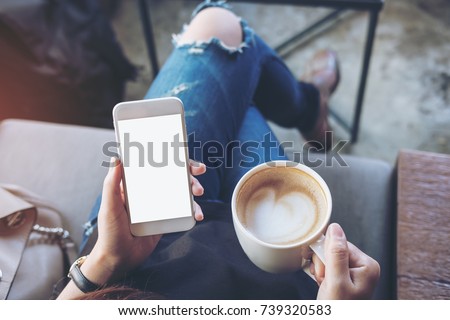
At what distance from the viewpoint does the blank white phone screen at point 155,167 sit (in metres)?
0.42

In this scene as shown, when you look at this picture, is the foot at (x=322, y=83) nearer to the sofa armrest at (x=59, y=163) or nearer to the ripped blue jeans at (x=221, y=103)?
the ripped blue jeans at (x=221, y=103)

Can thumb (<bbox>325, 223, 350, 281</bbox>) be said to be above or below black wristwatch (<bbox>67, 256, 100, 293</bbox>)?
above

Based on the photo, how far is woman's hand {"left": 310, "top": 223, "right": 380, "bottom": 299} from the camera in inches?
15.1

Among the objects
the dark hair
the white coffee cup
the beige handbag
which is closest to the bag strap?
the beige handbag

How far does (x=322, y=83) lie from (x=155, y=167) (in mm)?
549

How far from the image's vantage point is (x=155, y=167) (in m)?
0.43

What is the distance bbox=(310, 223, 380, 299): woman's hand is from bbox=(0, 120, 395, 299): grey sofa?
0.32 feet

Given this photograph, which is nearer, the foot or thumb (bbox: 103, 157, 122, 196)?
thumb (bbox: 103, 157, 122, 196)

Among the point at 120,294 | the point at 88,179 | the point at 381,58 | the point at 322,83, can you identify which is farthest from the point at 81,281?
the point at 381,58

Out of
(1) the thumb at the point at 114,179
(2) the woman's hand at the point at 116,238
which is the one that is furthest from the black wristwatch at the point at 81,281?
(1) the thumb at the point at 114,179

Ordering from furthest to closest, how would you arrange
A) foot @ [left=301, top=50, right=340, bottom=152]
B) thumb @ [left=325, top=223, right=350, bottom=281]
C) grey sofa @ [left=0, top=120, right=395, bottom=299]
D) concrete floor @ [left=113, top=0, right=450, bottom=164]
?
concrete floor @ [left=113, top=0, right=450, bottom=164], foot @ [left=301, top=50, right=340, bottom=152], grey sofa @ [left=0, top=120, right=395, bottom=299], thumb @ [left=325, top=223, right=350, bottom=281]

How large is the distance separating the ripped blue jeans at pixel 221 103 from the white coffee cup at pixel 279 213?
0.26 feet

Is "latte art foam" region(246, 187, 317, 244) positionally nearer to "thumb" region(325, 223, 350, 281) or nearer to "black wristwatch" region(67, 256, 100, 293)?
"thumb" region(325, 223, 350, 281)
